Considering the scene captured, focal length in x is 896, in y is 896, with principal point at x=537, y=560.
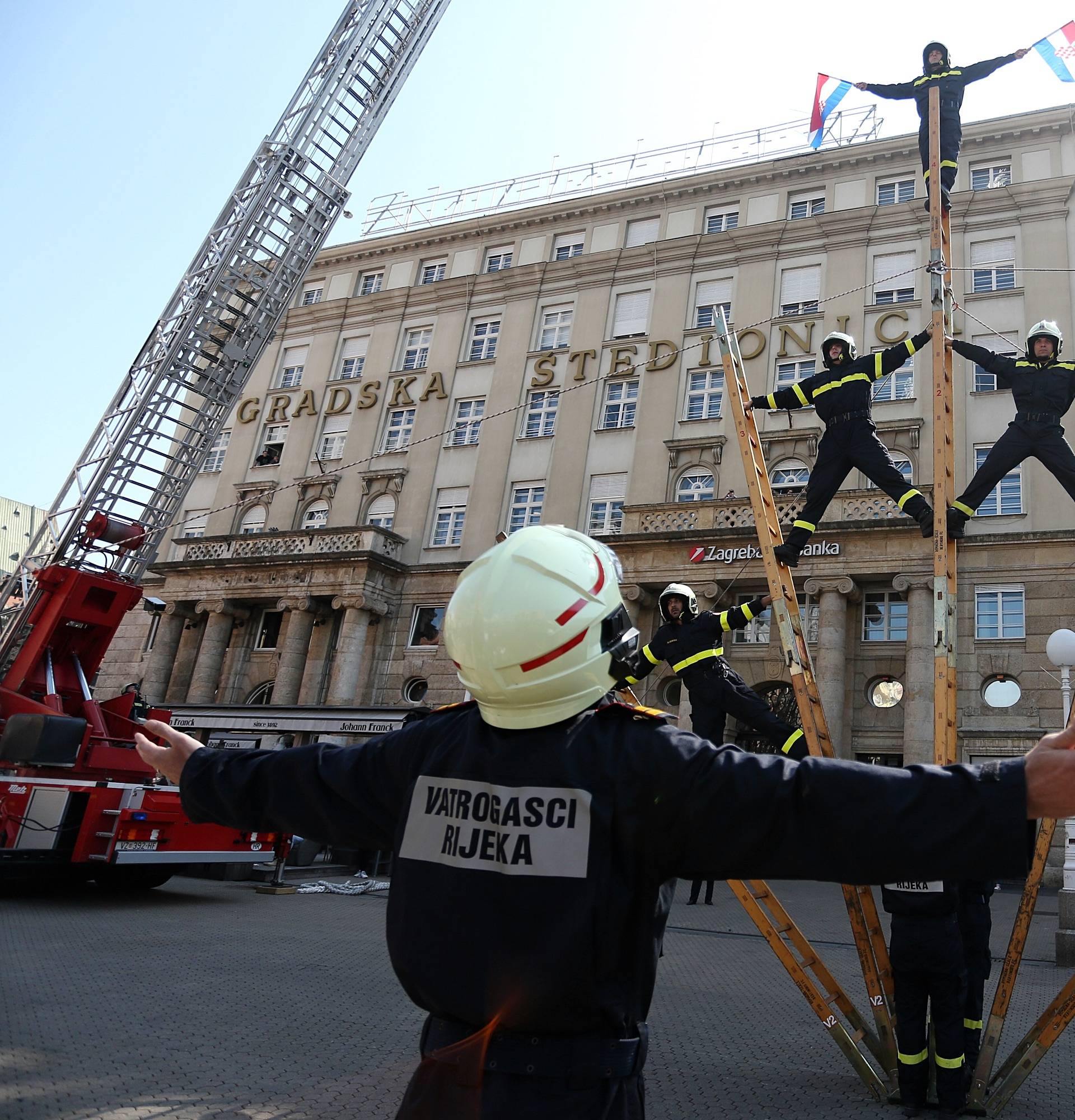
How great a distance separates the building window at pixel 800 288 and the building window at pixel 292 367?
19077mm

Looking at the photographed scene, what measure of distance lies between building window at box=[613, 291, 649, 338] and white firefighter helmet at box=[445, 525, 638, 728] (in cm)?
2968

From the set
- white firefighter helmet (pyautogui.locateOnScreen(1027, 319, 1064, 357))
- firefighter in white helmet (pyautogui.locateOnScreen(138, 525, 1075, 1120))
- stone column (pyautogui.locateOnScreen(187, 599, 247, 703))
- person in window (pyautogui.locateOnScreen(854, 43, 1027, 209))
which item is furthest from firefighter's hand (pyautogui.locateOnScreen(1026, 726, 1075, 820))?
stone column (pyautogui.locateOnScreen(187, 599, 247, 703))

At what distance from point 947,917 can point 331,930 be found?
23.7ft

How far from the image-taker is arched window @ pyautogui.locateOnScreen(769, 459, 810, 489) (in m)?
25.6

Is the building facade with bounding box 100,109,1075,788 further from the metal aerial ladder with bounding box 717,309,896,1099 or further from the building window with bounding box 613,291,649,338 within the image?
the metal aerial ladder with bounding box 717,309,896,1099

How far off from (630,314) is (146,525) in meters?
21.4

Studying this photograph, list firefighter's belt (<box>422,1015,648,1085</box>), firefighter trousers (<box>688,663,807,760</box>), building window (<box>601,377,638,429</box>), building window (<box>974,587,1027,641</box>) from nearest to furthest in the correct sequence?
firefighter's belt (<box>422,1015,648,1085</box>) → firefighter trousers (<box>688,663,807,760</box>) → building window (<box>974,587,1027,641</box>) → building window (<box>601,377,638,429</box>)

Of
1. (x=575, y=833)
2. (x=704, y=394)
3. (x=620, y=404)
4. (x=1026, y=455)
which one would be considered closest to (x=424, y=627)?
(x=620, y=404)

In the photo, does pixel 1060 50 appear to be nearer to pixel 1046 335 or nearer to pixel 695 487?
pixel 1046 335

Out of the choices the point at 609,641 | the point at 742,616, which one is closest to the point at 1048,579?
the point at 742,616

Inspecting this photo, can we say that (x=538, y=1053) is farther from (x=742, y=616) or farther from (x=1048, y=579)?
(x=1048, y=579)

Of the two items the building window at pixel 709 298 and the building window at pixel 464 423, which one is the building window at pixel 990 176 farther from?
the building window at pixel 464 423

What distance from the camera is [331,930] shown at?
998 centimetres

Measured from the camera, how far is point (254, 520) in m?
34.4
